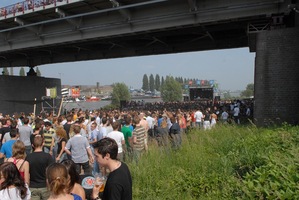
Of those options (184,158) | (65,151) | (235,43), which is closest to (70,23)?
(235,43)

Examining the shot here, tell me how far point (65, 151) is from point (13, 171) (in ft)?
13.1

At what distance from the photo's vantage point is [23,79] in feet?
117

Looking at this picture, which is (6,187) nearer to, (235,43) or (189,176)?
(189,176)

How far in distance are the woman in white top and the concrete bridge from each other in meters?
11.1

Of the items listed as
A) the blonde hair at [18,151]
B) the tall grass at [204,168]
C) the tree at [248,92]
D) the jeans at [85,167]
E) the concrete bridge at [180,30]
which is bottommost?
the tree at [248,92]

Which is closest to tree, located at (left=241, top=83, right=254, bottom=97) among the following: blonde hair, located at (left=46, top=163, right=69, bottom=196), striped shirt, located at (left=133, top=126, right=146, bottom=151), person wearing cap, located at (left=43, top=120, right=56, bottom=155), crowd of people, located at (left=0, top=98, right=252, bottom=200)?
striped shirt, located at (left=133, top=126, right=146, bottom=151)

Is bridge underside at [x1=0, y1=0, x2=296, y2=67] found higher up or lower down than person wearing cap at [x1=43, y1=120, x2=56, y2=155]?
higher up

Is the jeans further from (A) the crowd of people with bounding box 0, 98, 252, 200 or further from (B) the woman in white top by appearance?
(B) the woman in white top

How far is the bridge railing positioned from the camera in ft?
71.6

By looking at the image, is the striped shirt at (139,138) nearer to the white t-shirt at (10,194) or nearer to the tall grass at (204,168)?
the tall grass at (204,168)

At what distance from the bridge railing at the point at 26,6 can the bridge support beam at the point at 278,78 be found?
13806mm

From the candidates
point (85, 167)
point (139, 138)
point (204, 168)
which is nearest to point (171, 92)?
point (139, 138)

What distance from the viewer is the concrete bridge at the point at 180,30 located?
13609 mm

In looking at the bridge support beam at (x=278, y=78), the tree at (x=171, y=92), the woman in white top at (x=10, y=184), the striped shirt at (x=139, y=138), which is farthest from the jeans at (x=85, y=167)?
the tree at (x=171, y=92)
